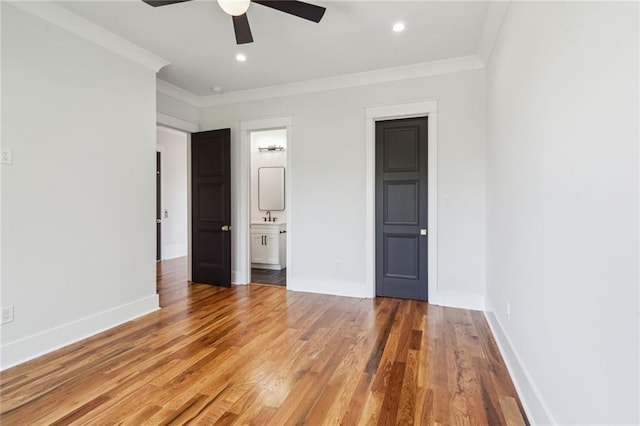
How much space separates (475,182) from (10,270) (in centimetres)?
432

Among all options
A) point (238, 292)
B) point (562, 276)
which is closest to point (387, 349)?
point (562, 276)

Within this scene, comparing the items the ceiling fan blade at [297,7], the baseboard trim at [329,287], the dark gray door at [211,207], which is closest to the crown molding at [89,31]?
the dark gray door at [211,207]

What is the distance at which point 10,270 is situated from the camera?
234 centimetres

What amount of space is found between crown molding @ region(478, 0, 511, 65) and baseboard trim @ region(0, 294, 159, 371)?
4317 mm

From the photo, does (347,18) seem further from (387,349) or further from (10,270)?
(10,270)

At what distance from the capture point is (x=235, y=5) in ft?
7.00

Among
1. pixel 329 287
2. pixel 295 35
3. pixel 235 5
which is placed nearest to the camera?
pixel 235 5

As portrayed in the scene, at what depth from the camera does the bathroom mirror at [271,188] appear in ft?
20.2

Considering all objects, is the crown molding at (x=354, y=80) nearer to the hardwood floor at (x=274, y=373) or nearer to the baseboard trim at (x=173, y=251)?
the hardwood floor at (x=274, y=373)

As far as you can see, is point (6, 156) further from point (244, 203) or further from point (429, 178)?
point (429, 178)

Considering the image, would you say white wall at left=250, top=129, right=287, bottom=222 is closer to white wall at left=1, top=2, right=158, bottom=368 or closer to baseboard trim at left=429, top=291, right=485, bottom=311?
white wall at left=1, top=2, right=158, bottom=368

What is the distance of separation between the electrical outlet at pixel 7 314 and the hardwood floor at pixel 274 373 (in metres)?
0.36

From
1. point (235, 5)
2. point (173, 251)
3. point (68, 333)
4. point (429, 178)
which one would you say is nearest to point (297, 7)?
point (235, 5)

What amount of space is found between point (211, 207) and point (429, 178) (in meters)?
3.09
